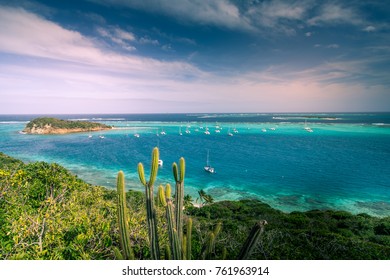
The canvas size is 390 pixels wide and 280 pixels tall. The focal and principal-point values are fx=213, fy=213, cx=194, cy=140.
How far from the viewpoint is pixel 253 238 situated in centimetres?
243

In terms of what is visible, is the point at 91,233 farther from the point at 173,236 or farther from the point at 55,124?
the point at 55,124

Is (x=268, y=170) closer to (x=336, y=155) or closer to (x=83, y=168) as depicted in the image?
(x=336, y=155)

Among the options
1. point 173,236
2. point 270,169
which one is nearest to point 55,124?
point 270,169

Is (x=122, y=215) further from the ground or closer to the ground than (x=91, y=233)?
further from the ground

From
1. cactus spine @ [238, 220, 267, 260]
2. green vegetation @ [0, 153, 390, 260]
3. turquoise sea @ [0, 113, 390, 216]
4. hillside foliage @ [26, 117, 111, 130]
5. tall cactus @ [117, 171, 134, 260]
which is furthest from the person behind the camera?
hillside foliage @ [26, 117, 111, 130]

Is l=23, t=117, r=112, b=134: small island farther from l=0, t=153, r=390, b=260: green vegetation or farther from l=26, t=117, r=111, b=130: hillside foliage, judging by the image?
l=0, t=153, r=390, b=260: green vegetation

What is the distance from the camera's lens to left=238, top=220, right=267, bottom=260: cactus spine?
236 centimetres

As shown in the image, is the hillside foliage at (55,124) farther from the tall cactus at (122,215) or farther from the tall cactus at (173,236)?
the tall cactus at (173,236)

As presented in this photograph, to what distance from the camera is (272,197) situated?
24.2 metres

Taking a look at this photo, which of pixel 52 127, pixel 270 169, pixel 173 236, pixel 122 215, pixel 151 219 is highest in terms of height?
pixel 122 215

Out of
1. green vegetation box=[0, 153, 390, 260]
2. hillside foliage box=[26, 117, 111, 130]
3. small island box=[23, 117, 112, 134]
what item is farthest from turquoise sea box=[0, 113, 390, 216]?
hillside foliage box=[26, 117, 111, 130]

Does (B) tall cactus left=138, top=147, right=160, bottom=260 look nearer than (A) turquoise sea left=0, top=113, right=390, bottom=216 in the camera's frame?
Yes

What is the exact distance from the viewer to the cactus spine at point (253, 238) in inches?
92.9
